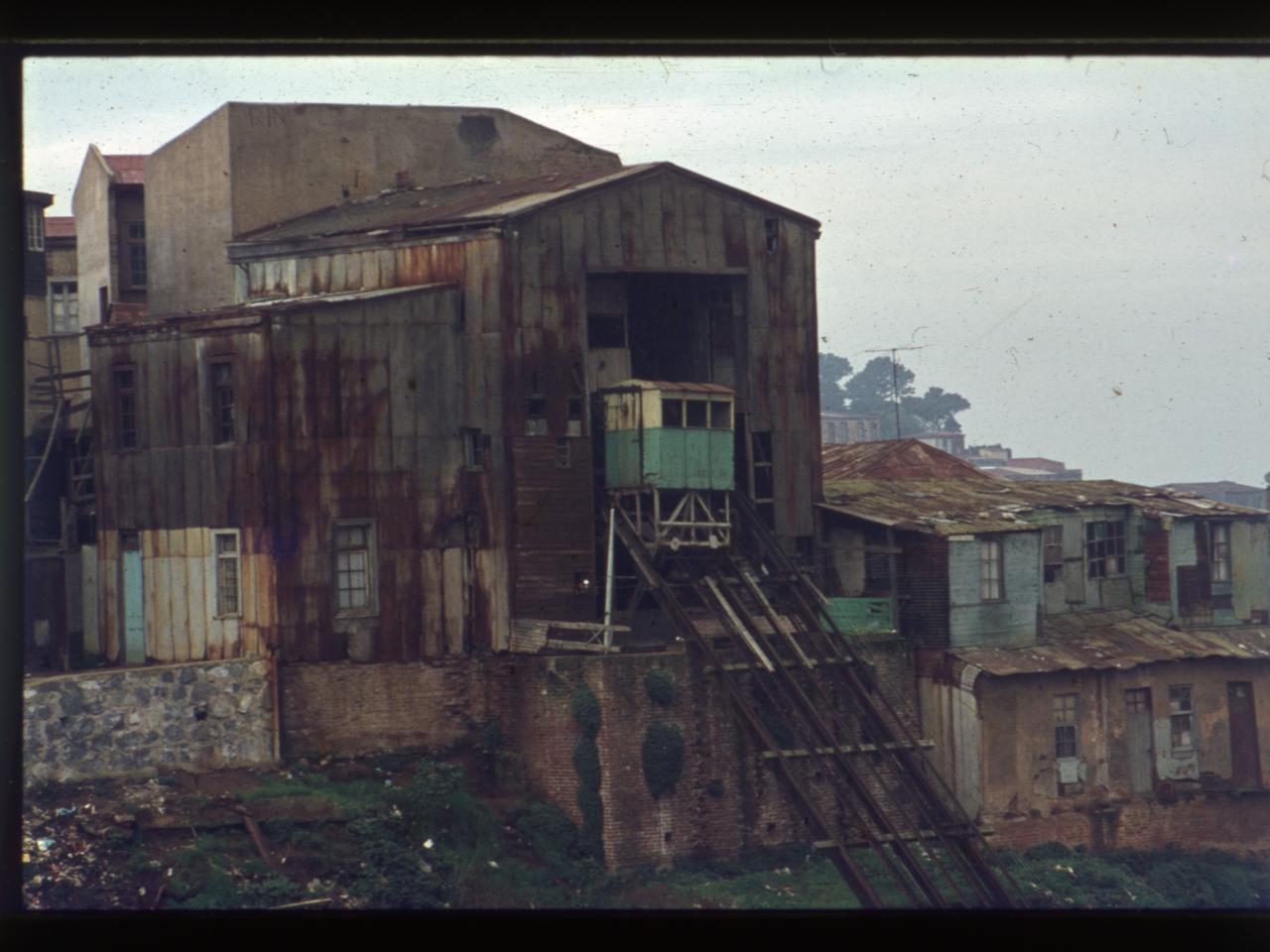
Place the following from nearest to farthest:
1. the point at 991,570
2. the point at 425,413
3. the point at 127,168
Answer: the point at 425,413 < the point at 991,570 < the point at 127,168

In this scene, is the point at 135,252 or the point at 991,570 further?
the point at 135,252

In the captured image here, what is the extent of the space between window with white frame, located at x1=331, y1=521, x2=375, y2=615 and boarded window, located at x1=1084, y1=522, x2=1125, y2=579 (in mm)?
14581

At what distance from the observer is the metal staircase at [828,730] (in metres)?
26.8

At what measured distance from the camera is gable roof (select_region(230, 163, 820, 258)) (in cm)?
2825

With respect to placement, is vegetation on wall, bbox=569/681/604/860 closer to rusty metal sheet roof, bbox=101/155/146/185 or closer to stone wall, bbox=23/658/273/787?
stone wall, bbox=23/658/273/787

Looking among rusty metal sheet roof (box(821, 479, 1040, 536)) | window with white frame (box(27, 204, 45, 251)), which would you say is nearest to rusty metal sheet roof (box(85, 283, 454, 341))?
rusty metal sheet roof (box(821, 479, 1040, 536))

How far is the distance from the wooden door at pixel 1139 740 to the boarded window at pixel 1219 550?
4.41 m

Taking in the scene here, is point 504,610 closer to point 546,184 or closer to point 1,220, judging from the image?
point 546,184

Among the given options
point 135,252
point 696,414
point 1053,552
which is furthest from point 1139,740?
point 135,252

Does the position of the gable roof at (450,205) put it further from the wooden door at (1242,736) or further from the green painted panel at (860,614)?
the wooden door at (1242,736)

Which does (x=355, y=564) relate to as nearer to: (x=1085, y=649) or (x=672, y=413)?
(x=672, y=413)

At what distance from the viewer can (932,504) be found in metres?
32.6

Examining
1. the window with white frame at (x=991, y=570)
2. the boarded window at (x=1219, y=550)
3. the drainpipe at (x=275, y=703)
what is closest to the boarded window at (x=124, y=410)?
the drainpipe at (x=275, y=703)

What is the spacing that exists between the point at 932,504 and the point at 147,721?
1495cm
